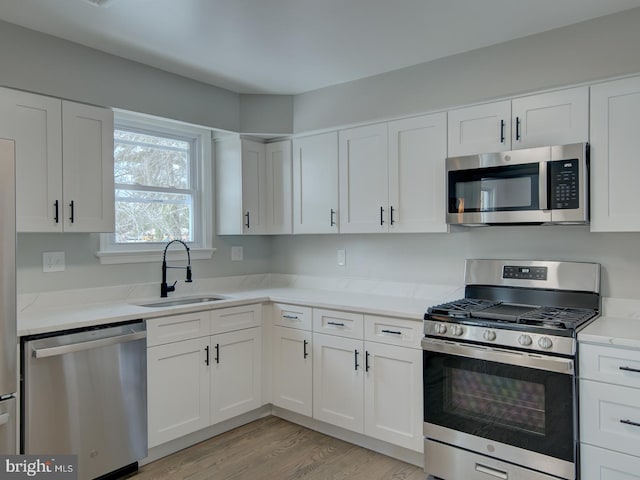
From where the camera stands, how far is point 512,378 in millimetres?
2189

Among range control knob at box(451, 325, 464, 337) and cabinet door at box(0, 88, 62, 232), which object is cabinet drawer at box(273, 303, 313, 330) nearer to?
range control knob at box(451, 325, 464, 337)

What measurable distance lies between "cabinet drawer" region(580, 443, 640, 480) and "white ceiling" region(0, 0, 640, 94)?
2.07 metres

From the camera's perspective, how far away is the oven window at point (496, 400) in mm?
2139

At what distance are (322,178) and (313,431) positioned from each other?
1.80 meters

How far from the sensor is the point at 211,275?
3.69 m

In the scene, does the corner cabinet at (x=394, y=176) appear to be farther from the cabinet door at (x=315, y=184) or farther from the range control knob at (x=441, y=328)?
the range control knob at (x=441, y=328)

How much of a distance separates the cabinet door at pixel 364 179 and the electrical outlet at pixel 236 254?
1.05 m

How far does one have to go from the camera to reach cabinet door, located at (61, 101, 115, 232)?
2578 mm

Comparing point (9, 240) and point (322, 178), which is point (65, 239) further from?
point (322, 178)

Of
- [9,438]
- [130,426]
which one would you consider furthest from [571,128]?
[9,438]

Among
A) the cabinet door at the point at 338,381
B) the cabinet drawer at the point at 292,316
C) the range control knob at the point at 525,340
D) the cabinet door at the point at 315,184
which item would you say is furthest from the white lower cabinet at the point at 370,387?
the cabinet door at the point at 315,184

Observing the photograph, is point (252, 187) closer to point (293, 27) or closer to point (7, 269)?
point (293, 27)

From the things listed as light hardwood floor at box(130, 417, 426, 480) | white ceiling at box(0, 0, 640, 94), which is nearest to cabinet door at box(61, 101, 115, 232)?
white ceiling at box(0, 0, 640, 94)

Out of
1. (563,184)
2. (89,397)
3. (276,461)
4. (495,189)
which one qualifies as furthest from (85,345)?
(563,184)
